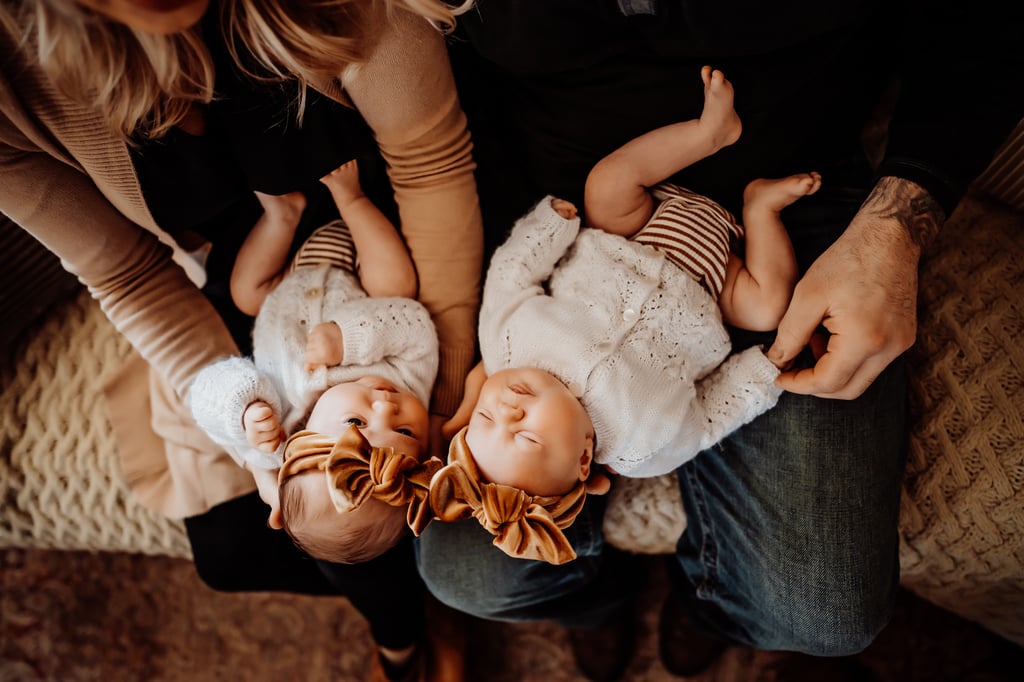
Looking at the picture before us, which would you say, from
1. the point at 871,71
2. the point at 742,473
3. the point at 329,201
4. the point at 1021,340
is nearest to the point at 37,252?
the point at 329,201

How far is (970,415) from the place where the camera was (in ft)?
2.83

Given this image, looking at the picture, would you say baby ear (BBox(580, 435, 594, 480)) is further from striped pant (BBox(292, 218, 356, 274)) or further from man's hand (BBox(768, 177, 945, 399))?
striped pant (BBox(292, 218, 356, 274))

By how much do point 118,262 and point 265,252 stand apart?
20 centimetres

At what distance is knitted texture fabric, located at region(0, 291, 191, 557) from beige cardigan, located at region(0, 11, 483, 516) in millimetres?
70

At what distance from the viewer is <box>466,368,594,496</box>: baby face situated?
76 cm

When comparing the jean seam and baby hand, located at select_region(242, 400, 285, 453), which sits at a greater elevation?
baby hand, located at select_region(242, 400, 285, 453)

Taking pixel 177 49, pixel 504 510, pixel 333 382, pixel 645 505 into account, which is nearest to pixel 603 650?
pixel 645 505

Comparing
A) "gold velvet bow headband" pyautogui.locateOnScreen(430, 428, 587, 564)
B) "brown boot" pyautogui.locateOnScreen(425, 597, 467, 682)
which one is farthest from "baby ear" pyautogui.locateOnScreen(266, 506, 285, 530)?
"brown boot" pyautogui.locateOnScreen(425, 597, 467, 682)

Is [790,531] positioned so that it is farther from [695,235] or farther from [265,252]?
[265,252]

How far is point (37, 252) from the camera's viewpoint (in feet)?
3.24

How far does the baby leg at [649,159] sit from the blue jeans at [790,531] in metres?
0.21

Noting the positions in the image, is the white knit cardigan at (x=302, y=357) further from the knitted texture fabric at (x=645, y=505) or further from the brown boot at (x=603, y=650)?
A: the brown boot at (x=603, y=650)

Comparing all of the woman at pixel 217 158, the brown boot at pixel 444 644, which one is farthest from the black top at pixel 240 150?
the brown boot at pixel 444 644

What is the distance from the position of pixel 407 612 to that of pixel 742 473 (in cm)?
63
